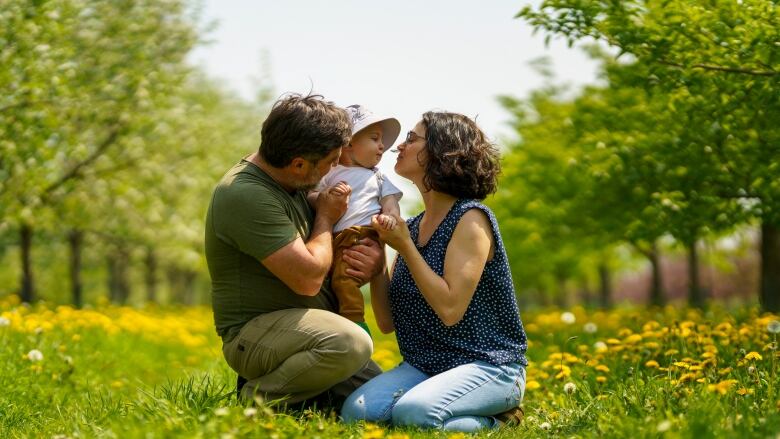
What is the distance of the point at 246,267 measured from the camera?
163 inches

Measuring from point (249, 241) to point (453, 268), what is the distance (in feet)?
3.14

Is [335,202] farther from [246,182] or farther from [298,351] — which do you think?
[298,351]

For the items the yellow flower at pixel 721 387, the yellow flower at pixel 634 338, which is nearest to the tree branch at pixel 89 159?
the yellow flower at pixel 634 338

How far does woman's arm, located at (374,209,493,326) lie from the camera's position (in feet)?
13.3

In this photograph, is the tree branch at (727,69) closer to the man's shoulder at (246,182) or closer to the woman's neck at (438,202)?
the woman's neck at (438,202)

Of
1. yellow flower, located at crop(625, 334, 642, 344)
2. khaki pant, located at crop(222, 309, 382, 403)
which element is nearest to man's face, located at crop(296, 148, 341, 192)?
khaki pant, located at crop(222, 309, 382, 403)

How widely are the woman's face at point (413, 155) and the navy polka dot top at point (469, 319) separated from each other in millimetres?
260

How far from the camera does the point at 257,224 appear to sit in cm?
388

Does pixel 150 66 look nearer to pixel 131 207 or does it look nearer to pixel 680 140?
pixel 131 207

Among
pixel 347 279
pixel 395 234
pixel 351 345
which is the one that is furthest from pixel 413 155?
pixel 351 345

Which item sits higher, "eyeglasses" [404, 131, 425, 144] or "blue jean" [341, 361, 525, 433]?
"eyeglasses" [404, 131, 425, 144]

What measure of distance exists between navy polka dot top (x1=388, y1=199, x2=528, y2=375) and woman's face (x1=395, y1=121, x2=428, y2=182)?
26cm

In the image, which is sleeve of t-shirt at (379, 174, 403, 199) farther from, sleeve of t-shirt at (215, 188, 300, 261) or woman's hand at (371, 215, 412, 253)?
sleeve of t-shirt at (215, 188, 300, 261)

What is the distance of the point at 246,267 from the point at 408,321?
87 cm
